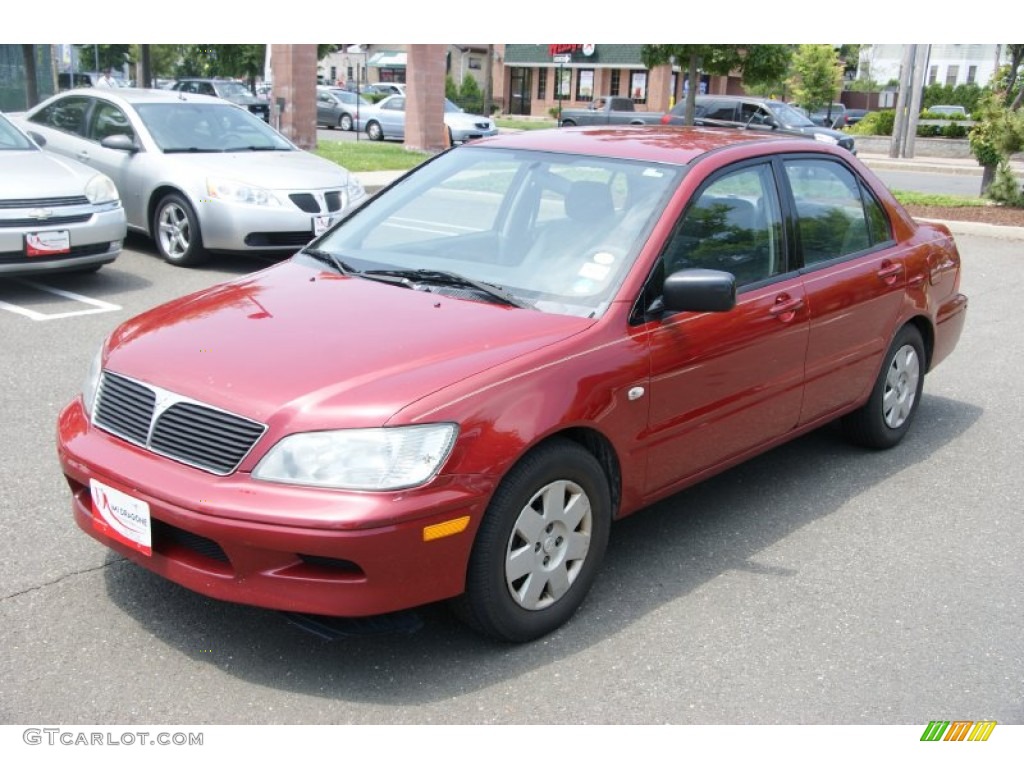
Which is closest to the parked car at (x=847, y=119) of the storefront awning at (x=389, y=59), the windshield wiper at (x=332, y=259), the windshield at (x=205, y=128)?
the storefront awning at (x=389, y=59)

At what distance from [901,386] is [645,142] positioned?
6.99 ft

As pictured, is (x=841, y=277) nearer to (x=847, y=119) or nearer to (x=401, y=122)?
(x=401, y=122)

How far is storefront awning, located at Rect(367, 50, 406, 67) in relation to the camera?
230 ft

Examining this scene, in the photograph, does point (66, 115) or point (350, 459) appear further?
point (66, 115)

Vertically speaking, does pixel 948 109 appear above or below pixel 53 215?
below

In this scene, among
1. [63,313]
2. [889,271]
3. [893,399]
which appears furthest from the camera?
[63,313]

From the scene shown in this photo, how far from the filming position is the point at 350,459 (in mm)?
3184

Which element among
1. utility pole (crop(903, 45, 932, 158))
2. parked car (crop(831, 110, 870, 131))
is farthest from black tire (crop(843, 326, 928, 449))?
parked car (crop(831, 110, 870, 131))

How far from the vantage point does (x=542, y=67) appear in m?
64.8

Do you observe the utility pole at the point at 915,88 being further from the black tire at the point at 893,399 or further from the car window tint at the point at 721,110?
the black tire at the point at 893,399

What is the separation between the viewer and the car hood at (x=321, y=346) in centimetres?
329

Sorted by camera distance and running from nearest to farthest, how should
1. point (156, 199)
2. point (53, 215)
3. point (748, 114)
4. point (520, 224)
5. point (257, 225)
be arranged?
point (520, 224), point (53, 215), point (257, 225), point (156, 199), point (748, 114)

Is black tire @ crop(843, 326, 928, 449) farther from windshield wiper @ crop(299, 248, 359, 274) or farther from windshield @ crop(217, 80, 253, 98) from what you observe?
windshield @ crop(217, 80, 253, 98)

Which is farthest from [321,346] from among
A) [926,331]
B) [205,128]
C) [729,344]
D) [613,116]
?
[613,116]
